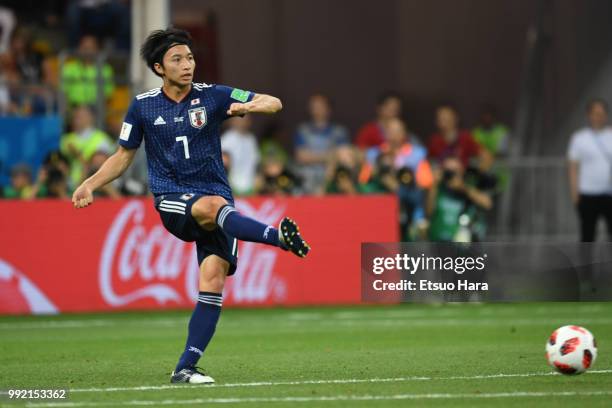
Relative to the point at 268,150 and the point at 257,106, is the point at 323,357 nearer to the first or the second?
the point at 257,106

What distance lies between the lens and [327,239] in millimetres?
17547

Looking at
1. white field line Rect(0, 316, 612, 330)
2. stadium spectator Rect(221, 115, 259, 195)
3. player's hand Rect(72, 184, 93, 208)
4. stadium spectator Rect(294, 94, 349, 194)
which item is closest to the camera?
player's hand Rect(72, 184, 93, 208)

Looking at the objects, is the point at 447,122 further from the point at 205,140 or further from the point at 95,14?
the point at 205,140

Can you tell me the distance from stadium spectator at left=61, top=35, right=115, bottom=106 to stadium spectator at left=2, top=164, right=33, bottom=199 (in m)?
1.85

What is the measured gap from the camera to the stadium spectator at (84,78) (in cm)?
1964

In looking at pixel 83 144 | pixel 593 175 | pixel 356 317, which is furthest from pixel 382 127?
pixel 356 317

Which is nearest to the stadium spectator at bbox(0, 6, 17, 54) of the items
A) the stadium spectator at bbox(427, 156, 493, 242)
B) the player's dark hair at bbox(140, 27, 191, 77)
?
the stadium spectator at bbox(427, 156, 493, 242)

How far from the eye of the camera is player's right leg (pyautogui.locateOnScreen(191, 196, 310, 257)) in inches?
338

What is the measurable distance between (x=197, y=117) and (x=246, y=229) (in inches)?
39.8

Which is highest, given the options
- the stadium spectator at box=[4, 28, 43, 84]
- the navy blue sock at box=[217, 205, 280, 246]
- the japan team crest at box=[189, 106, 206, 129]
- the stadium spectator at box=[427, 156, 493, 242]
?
the stadium spectator at box=[4, 28, 43, 84]

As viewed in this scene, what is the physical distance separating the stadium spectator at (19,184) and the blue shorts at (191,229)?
29.4 ft

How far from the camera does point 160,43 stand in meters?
9.44

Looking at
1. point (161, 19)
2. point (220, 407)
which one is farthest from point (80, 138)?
point (220, 407)

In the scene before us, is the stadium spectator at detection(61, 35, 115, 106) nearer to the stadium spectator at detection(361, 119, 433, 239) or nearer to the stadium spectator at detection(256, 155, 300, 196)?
the stadium spectator at detection(256, 155, 300, 196)
